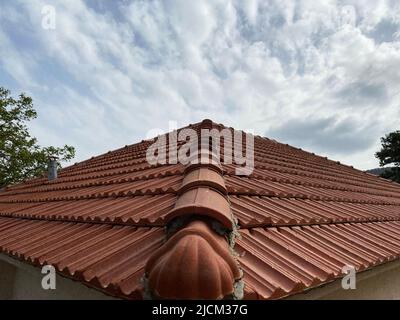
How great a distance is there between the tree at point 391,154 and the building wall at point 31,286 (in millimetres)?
33528

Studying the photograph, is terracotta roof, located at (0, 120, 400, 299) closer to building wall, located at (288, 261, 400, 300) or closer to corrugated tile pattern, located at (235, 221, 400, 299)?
corrugated tile pattern, located at (235, 221, 400, 299)

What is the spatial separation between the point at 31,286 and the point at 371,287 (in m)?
3.32

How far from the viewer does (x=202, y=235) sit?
142cm

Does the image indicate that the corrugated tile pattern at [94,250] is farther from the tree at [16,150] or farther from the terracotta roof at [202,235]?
the tree at [16,150]

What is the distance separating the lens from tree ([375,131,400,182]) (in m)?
31.8

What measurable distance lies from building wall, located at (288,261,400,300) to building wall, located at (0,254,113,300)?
1374 mm

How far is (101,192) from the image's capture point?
369 cm

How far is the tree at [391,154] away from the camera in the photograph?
3175 cm

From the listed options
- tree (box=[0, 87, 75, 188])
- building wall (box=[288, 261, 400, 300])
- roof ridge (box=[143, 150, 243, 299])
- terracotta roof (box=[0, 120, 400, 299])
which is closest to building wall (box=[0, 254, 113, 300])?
terracotta roof (box=[0, 120, 400, 299])

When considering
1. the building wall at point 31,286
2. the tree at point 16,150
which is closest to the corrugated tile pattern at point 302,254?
the building wall at point 31,286
